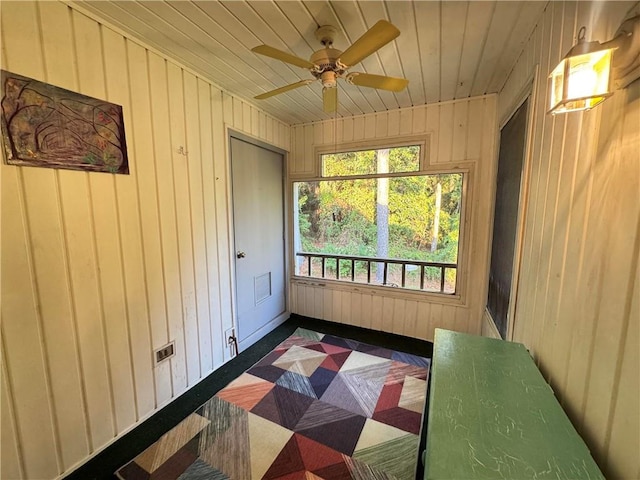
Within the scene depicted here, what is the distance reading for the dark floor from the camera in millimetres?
1507

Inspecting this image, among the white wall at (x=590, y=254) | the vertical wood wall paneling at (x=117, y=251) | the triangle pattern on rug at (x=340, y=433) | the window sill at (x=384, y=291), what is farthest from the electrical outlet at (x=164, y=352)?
the white wall at (x=590, y=254)

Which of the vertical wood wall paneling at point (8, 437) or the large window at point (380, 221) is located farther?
the large window at point (380, 221)

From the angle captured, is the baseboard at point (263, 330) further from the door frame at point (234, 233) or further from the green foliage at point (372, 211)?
the green foliage at point (372, 211)

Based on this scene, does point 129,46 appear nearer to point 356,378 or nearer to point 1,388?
point 1,388

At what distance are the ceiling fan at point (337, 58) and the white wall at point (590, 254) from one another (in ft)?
2.36

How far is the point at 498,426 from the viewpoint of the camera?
89 cm

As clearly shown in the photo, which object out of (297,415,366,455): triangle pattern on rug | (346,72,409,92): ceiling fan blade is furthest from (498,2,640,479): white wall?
(297,415,366,455): triangle pattern on rug

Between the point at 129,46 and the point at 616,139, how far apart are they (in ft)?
7.83

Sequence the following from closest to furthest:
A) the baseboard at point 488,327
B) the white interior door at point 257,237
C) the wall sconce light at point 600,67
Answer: the wall sconce light at point 600,67 < the baseboard at point 488,327 < the white interior door at point 257,237

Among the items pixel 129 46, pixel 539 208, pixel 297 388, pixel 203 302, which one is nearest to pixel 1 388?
pixel 203 302

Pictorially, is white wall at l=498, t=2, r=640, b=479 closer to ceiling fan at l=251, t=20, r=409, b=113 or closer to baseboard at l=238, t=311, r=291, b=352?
ceiling fan at l=251, t=20, r=409, b=113

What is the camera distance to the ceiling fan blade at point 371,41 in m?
1.13

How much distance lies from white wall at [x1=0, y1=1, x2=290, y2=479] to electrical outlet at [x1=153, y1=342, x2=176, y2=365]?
0.05 metres

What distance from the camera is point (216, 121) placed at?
2.26 metres
